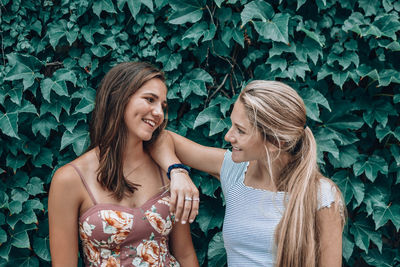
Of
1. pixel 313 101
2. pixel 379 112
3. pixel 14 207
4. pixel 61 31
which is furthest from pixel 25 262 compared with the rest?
pixel 379 112

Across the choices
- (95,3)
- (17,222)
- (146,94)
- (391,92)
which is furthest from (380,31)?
(17,222)

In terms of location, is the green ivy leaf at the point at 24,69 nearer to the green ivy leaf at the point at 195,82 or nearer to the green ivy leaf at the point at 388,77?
the green ivy leaf at the point at 195,82

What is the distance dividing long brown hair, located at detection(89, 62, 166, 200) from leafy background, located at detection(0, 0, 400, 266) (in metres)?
0.28

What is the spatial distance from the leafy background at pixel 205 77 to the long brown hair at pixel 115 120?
0.91 ft

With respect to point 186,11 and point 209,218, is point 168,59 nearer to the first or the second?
point 186,11

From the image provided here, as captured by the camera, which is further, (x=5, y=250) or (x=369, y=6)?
(x=369, y=6)

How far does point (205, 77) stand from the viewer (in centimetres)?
207

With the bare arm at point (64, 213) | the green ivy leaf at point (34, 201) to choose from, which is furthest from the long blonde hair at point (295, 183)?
the green ivy leaf at point (34, 201)

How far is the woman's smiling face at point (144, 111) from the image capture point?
1678 mm

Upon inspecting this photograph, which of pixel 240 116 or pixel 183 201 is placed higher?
pixel 240 116

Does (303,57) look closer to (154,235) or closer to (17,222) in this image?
(154,235)

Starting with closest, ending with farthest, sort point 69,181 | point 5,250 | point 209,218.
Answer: point 69,181, point 5,250, point 209,218

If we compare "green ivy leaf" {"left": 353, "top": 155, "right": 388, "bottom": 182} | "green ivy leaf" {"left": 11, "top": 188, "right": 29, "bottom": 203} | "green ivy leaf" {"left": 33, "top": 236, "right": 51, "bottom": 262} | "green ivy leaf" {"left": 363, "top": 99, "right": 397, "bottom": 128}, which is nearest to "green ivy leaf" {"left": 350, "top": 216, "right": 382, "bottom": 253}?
"green ivy leaf" {"left": 353, "top": 155, "right": 388, "bottom": 182}

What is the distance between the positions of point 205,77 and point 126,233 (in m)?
0.91
